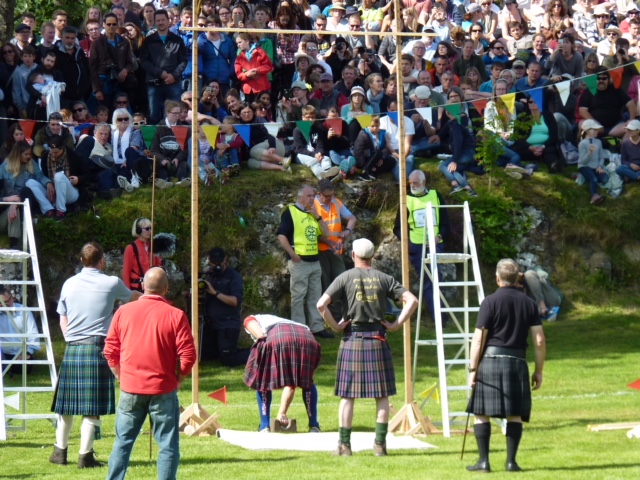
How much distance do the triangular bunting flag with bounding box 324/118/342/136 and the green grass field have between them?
311 cm

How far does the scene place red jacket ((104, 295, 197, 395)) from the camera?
757cm

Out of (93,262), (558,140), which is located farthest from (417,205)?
(93,262)

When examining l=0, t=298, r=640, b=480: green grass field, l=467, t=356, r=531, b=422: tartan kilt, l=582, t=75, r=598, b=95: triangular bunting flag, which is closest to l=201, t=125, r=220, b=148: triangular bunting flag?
l=0, t=298, r=640, b=480: green grass field

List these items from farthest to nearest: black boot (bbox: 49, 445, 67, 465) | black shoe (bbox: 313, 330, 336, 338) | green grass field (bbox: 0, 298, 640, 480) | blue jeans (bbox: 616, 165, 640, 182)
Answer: blue jeans (bbox: 616, 165, 640, 182), black shoe (bbox: 313, 330, 336, 338), black boot (bbox: 49, 445, 67, 465), green grass field (bbox: 0, 298, 640, 480)

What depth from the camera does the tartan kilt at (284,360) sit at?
1026 centimetres

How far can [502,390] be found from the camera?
8430 millimetres

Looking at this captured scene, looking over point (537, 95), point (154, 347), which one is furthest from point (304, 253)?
point (154, 347)

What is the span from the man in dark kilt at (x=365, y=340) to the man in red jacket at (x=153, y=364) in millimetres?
1745

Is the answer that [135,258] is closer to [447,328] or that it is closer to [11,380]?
[11,380]

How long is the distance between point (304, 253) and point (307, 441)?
547 cm

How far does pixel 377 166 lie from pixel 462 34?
3.53 m

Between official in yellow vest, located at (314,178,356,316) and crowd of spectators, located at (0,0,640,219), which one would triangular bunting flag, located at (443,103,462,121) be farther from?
official in yellow vest, located at (314,178,356,316)

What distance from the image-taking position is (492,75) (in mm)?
18391

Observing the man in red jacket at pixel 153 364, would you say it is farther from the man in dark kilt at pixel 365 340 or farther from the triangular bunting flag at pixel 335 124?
the triangular bunting flag at pixel 335 124
